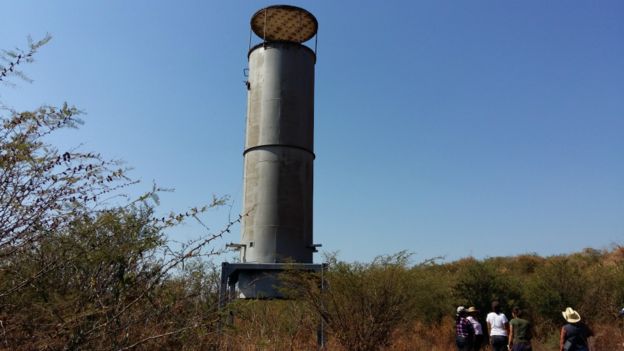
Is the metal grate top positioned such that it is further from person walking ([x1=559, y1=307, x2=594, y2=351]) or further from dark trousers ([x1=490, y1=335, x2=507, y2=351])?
person walking ([x1=559, y1=307, x2=594, y2=351])

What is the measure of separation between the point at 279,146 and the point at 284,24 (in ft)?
→ 11.3

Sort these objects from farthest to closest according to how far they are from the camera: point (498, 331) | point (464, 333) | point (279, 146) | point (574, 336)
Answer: point (279, 146) < point (464, 333) < point (498, 331) < point (574, 336)

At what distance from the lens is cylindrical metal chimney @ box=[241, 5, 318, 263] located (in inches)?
411

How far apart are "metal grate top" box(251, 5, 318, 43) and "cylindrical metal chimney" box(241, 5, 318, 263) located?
0.03 m

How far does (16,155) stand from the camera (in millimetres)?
3324

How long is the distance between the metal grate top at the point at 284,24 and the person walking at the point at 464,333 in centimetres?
788

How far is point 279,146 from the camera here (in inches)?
424

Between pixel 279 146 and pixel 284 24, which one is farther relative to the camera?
pixel 284 24

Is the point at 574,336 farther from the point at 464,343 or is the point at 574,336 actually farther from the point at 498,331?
the point at 464,343

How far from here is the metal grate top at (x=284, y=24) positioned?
11734 millimetres

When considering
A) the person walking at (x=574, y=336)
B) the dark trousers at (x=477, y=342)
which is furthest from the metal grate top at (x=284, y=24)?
the person walking at (x=574, y=336)

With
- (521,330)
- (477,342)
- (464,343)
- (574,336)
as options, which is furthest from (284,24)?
(574,336)

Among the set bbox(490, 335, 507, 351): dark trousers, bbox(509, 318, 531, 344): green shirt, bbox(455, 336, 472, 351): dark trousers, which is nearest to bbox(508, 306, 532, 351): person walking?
bbox(509, 318, 531, 344): green shirt

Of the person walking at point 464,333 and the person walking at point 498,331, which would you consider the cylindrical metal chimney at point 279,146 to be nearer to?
the person walking at point 464,333
